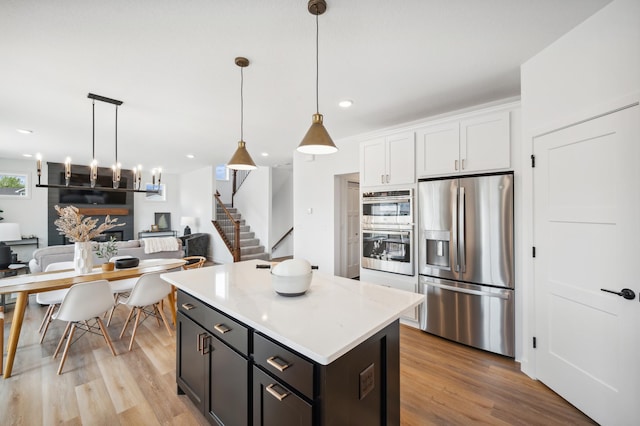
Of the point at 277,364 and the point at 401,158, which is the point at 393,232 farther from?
the point at 277,364

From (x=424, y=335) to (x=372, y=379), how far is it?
2199 mm

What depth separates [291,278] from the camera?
1.55 m

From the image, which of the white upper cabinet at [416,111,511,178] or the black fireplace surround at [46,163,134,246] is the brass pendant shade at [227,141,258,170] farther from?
the black fireplace surround at [46,163,134,246]

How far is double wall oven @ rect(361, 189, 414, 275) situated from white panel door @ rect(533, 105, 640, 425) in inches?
49.6

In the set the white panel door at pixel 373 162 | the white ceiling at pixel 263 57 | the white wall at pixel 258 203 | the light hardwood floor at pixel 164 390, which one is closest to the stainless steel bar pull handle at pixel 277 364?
the light hardwood floor at pixel 164 390

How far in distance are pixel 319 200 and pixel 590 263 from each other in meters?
3.39

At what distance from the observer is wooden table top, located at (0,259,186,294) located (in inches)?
95.5

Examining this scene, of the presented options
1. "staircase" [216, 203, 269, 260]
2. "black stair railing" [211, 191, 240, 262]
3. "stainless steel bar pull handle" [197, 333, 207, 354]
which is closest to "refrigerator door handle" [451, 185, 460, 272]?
"stainless steel bar pull handle" [197, 333, 207, 354]

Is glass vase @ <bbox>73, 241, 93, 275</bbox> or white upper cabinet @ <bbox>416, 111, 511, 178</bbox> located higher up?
white upper cabinet @ <bbox>416, 111, 511, 178</bbox>

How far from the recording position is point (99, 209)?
7.54m

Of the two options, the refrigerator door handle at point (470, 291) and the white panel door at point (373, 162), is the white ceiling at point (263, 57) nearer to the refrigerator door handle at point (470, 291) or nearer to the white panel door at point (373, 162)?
the white panel door at point (373, 162)

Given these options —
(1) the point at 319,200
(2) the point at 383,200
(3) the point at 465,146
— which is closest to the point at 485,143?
(3) the point at 465,146

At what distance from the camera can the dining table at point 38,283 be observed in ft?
7.66

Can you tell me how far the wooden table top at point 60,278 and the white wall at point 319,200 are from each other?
208 cm
